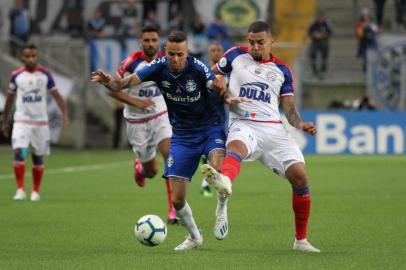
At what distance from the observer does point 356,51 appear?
34500 mm

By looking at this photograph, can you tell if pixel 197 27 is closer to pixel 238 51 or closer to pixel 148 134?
pixel 148 134

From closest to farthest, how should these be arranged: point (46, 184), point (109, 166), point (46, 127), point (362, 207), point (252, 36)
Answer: point (252, 36)
point (362, 207)
point (46, 127)
point (46, 184)
point (109, 166)

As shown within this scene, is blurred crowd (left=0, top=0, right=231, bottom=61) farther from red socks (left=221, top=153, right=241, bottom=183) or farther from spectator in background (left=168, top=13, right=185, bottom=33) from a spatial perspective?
red socks (left=221, top=153, right=241, bottom=183)

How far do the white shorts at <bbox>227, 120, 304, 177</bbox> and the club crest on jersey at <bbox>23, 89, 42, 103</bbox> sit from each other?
7.37 meters

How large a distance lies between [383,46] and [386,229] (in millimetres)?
20801

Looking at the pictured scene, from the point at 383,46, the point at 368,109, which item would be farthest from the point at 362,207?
the point at 383,46

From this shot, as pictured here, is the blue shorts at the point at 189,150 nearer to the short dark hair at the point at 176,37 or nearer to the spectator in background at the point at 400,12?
the short dark hair at the point at 176,37

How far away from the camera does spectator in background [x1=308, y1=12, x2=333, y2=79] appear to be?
3253 centimetres

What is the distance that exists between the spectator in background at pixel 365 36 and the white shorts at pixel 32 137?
1679 centimetres

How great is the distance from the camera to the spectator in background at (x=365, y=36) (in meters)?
32.3

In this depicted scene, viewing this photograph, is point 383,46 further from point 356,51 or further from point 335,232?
point 335,232

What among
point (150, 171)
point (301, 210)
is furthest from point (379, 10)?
point (301, 210)

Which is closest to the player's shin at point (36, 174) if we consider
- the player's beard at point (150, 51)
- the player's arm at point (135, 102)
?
the player's beard at point (150, 51)

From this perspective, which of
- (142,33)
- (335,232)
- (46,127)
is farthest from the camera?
(46,127)
